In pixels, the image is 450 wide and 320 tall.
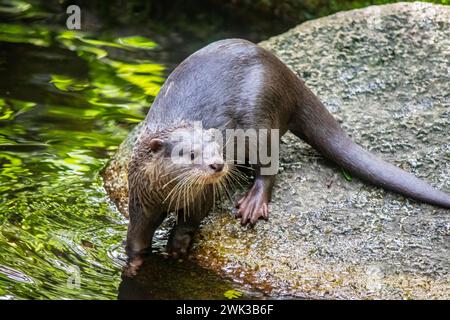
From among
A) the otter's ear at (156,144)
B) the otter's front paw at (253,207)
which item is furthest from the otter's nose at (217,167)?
the otter's front paw at (253,207)

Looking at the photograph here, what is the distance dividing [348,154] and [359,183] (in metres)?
0.15

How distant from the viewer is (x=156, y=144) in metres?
3.76

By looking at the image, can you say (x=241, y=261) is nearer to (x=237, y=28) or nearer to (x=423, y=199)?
(x=423, y=199)

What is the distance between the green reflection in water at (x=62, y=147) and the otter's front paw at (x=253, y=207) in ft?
1.93

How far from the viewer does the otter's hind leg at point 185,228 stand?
3938 millimetres

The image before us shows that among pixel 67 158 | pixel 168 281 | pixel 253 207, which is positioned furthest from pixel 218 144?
pixel 67 158

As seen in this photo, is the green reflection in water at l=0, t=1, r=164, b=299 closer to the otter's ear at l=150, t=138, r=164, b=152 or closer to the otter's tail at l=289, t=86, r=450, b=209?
the otter's ear at l=150, t=138, r=164, b=152

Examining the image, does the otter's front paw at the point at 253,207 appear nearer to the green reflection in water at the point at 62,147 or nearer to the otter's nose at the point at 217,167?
the otter's nose at the point at 217,167

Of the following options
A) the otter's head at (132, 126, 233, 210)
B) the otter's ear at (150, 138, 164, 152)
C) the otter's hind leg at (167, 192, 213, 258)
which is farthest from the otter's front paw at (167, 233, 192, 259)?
the otter's ear at (150, 138, 164, 152)

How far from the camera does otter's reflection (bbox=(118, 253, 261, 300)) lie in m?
3.70

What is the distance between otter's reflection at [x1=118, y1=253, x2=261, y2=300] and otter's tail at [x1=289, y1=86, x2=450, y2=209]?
34.6 inches
